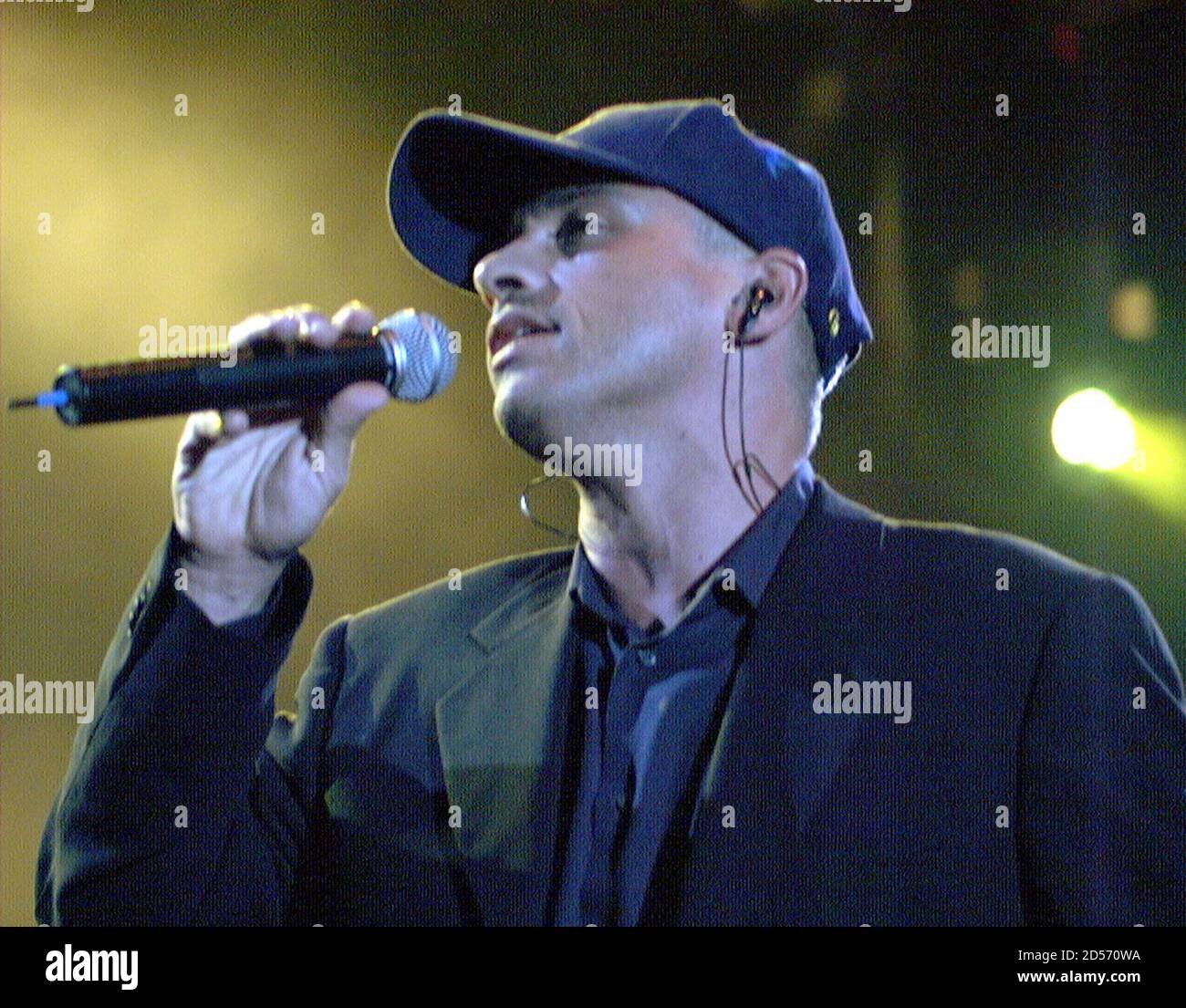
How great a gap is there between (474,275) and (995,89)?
827mm

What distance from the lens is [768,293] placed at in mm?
1612

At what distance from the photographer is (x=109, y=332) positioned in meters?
2.05

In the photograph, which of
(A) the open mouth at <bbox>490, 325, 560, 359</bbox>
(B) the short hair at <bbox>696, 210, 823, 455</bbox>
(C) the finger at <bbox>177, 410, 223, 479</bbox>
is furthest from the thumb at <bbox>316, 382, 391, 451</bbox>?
(B) the short hair at <bbox>696, 210, 823, 455</bbox>

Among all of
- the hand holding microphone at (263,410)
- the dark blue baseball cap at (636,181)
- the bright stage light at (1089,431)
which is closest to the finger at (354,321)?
the hand holding microphone at (263,410)

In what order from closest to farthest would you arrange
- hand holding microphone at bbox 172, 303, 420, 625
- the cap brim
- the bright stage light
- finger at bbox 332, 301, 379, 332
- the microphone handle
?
the microphone handle, finger at bbox 332, 301, 379, 332, hand holding microphone at bbox 172, 303, 420, 625, the cap brim, the bright stage light

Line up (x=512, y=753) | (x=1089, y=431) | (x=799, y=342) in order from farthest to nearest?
(x=1089, y=431)
(x=799, y=342)
(x=512, y=753)

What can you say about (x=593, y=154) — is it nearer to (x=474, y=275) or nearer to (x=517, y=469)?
(x=474, y=275)

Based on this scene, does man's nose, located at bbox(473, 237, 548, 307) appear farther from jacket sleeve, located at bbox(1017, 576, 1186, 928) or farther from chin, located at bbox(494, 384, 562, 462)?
jacket sleeve, located at bbox(1017, 576, 1186, 928)

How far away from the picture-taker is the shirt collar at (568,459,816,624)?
1548mm

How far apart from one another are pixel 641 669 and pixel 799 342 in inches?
19.0

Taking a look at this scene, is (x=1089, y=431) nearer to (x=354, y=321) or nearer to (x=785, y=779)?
(x=785, y=779)

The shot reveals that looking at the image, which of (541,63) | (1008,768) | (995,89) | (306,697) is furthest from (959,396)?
(306,697)

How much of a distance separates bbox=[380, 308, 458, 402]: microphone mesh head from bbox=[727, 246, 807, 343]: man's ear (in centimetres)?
43

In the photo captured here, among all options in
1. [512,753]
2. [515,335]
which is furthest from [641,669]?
[515,335]
